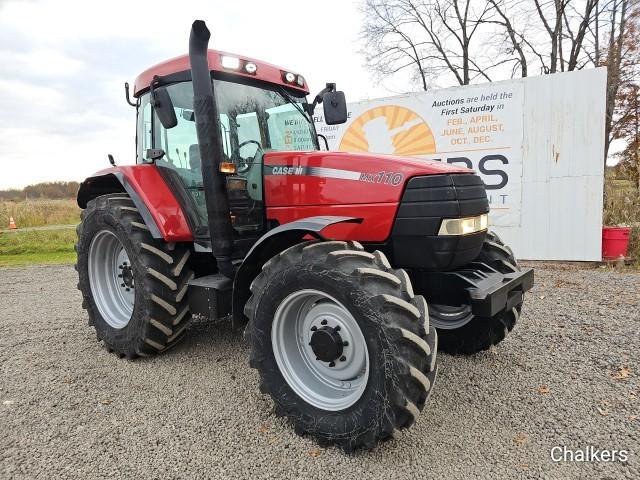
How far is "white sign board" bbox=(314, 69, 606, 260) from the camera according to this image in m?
7.26

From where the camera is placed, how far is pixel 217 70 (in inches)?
129

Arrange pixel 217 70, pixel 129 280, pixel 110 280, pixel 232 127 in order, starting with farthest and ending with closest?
1. pixel 110 280
2. pixel 129 280
3. pixel 232 127
4. pixel 217 70

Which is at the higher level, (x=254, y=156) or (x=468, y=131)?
(x=468, y=131)

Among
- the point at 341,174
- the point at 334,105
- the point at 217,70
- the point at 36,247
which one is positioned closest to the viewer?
the point at 341,174

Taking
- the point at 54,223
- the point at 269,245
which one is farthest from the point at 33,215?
the point at 269,245

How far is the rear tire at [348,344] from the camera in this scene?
2.26 m

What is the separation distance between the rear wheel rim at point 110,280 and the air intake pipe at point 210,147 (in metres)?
1.25

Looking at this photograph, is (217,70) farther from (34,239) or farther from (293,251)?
(34,239)

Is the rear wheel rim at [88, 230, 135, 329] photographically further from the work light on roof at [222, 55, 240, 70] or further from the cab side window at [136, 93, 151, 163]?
the work light on roof at [222, 55, 240, 70]

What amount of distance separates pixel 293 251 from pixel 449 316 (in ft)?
5.67

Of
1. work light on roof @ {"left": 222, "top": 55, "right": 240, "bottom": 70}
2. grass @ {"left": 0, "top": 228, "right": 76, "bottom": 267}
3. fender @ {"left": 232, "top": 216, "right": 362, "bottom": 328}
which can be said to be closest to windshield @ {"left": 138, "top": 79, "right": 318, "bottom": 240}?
work light on roof @ {"left": 222, "top": 55, "right": 240, "bottom": 70}

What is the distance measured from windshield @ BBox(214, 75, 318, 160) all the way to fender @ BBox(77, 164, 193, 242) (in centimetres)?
68

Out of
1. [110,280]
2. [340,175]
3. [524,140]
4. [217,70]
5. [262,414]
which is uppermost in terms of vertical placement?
[217,70]

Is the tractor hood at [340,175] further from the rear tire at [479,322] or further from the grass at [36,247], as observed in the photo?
the grass at [36,247]
